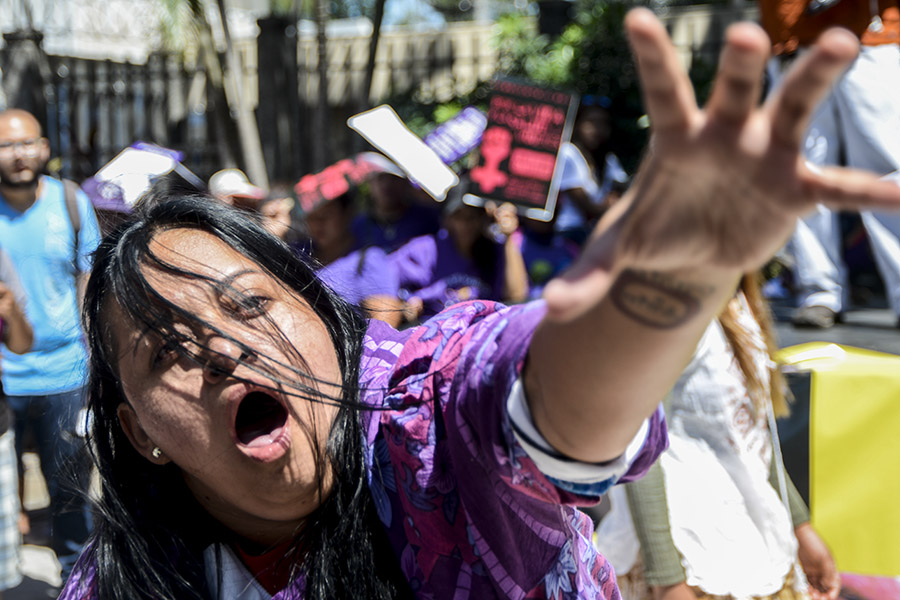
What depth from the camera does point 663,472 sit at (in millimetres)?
2227

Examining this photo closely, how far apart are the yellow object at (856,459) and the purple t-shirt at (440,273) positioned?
68.0 inches

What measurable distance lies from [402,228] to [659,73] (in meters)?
4.35

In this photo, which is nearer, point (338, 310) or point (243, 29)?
point (338, 310)

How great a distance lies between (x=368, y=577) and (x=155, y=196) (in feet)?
2.51

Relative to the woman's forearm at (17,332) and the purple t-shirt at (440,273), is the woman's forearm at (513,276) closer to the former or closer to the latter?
the purple t-shirt at (440,273)

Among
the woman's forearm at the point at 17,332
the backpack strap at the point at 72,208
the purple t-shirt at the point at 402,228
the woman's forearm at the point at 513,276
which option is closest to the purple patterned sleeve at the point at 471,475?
the woman's forearm at the point at 17,332

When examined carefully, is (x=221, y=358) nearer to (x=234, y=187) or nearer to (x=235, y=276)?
(x=235, y=276)

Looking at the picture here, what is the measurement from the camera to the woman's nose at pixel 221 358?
122 centimetres

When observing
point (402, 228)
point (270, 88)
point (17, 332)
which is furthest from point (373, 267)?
point (270, 88)

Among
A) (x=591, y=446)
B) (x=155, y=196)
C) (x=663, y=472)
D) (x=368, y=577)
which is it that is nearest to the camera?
(x=591, y=446)

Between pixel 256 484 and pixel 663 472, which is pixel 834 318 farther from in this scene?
pixel 256 484

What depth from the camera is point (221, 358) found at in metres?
1.22

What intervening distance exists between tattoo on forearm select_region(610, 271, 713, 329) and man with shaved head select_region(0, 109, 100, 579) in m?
3.26

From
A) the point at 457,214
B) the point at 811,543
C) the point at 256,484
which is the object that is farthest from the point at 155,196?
the point at 457,214
